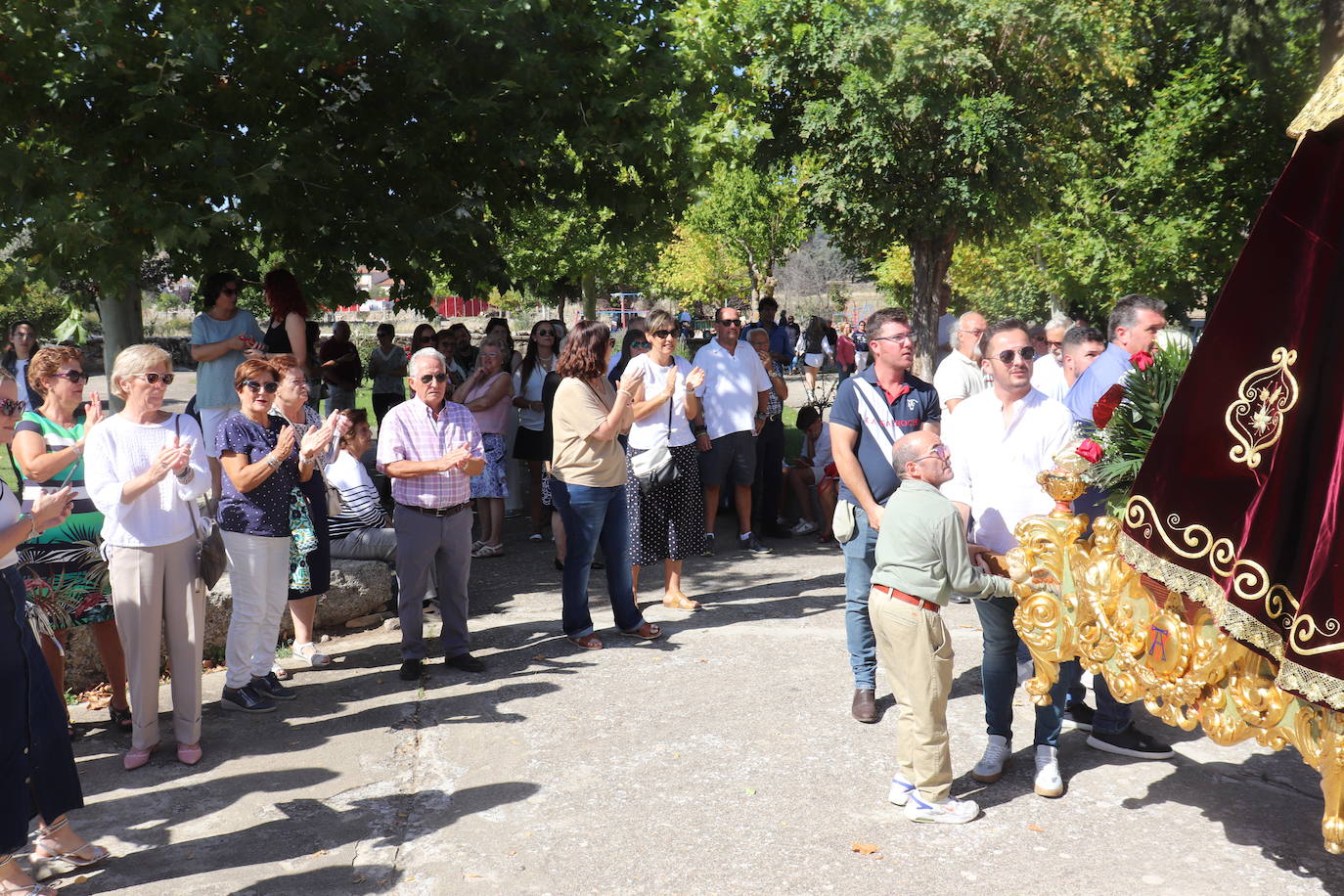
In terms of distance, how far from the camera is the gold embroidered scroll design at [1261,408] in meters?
3.49

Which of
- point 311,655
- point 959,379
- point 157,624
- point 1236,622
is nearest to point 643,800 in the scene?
point 157,624

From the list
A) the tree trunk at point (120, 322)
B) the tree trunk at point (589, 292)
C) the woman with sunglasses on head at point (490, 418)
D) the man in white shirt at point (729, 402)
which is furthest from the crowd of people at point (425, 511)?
the tree trunk at point (589, 292)

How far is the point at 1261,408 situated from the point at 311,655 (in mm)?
5372

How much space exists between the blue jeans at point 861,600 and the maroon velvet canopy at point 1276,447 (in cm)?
201

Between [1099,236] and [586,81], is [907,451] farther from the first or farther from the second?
[1099,236]

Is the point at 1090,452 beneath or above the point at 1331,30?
beneath

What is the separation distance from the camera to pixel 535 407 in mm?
9914

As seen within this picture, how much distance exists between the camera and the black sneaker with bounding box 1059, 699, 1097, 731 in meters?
5.63

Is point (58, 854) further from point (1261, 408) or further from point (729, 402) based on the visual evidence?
point (729, 402)

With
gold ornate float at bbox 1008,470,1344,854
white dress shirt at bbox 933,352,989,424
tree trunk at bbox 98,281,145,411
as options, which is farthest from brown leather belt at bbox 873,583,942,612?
tree trunk at bbox 98,281,145,411

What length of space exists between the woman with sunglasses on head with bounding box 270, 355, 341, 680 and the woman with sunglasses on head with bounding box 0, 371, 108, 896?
167 centimetres

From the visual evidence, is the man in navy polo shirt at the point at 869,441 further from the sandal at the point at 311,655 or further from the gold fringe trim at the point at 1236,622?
the sandal at the point at 311,655

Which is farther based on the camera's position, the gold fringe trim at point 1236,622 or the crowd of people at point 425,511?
the crowd of people at point 425,511

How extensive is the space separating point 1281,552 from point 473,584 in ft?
20.7
